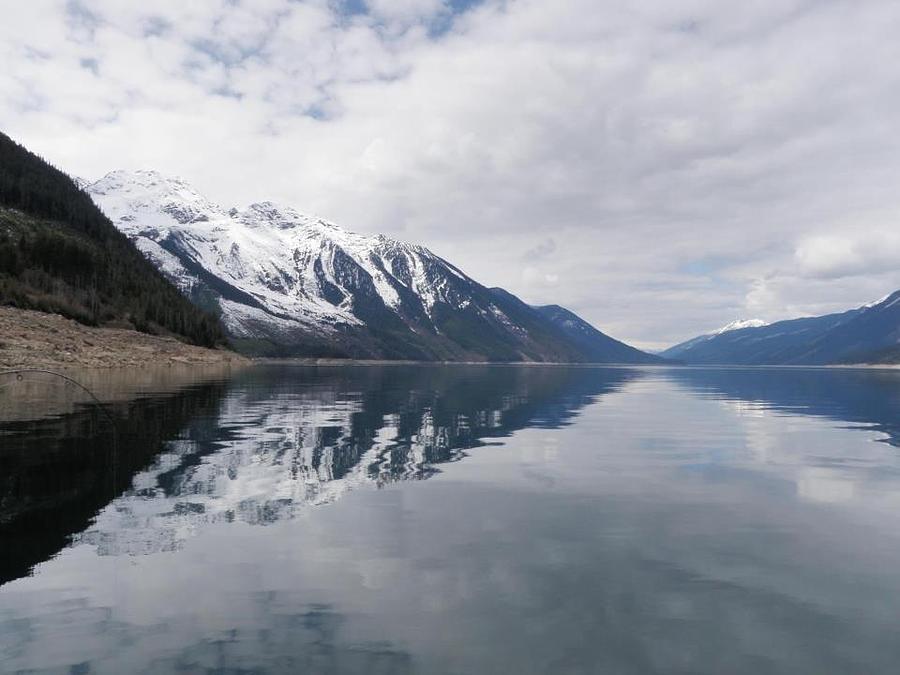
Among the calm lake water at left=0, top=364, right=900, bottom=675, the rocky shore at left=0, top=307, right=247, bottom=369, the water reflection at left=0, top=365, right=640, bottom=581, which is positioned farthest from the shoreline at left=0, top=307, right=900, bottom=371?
the calm lake water at left=0, top=364, right=900, bottom=675

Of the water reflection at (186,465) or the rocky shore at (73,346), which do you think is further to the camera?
the rocky shore at (73,346)

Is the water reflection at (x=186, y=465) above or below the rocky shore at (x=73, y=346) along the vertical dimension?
below

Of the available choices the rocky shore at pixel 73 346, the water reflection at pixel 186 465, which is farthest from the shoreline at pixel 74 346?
the water reflection at pixel 186 465

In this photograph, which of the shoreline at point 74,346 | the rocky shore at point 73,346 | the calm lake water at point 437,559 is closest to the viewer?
the calm lake water at point 437,559

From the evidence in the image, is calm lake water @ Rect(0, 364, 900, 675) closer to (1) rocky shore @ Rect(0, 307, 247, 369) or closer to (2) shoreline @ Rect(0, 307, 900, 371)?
(2) shoreline @ Rect(0, 307, 900, 371)

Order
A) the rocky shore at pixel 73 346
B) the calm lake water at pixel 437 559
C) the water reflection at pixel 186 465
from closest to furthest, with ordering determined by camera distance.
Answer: the calm lake water at pixel 437 559 < the water reflection at pixel 186 465 < the rocky shore at pixel 73 346

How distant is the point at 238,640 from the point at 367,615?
2.46 metres

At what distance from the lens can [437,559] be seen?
51.9 ft

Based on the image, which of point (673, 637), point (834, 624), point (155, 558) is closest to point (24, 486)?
point (155, 558)

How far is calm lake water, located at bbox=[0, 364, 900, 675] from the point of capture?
35.8 ft

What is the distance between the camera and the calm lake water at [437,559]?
10.9 metres

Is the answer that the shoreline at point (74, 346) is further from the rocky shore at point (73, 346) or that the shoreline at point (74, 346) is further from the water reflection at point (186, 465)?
the water reflection at point (186, 465)

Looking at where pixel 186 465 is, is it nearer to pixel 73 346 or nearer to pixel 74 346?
pixel 73 346

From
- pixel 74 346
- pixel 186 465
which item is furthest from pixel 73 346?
pixel 186 465
